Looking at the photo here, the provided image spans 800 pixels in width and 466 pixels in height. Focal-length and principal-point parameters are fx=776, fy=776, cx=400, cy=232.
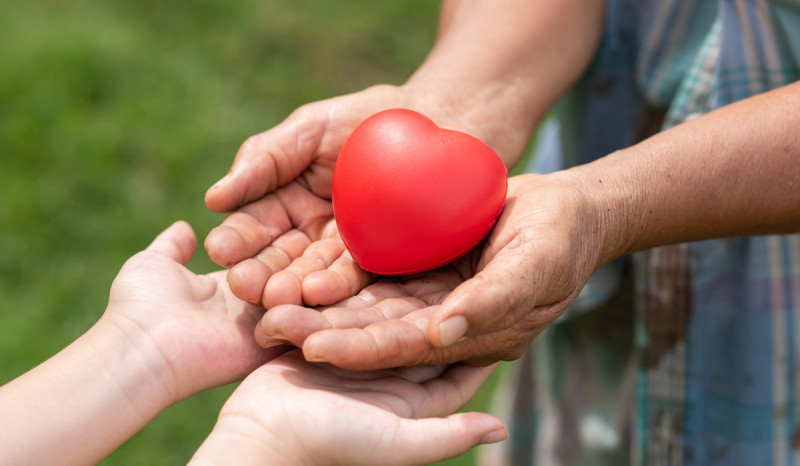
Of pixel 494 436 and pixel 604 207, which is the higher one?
pixel 604 207

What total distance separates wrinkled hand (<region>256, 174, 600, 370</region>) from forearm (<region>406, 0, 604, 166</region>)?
50 cm

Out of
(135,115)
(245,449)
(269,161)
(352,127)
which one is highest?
(135,115)

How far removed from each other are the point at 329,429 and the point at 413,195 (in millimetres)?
649

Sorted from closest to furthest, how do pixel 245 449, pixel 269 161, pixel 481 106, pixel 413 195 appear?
pixel 245 449 < pixel 413 195 < pixel 269 161 < pixel 481 106

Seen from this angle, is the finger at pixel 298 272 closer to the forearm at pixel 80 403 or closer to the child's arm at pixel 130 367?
the child's arm at pixel 130 367

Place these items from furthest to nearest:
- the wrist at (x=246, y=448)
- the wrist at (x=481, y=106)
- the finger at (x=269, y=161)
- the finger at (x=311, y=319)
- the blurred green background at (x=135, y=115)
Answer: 1. the blurred green background at (x=135, y=115)
2. the wrist at (x=481, y=106)
3. the finger at (x=269, y=161)
4. the finger at (x=311, y=319)
5. the wrist at (x=246, y=448)

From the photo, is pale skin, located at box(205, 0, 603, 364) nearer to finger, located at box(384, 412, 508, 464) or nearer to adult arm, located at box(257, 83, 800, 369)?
adult arm, located at box(257, 83, 800, 369)

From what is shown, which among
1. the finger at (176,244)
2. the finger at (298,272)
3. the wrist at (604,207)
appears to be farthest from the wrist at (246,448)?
the wrist at (604,207)

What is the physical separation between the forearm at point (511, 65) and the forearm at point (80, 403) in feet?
4.10

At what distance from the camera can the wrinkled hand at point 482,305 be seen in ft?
5.73

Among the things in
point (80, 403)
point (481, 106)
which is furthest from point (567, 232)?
point (80, 403)

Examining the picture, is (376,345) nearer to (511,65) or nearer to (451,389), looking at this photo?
(451,389)

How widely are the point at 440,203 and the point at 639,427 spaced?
3.40 ft

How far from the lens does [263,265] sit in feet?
6.75
